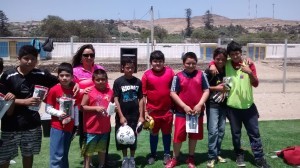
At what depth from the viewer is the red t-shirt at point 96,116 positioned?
5055 millimetres

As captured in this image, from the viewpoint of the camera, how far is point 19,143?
4.48 metres

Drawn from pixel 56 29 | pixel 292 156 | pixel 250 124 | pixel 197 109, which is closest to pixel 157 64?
pixel 197 109

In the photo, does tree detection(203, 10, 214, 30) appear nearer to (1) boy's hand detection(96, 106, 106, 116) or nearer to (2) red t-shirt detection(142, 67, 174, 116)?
(2) red t-shirt detection(142, 67, 174, 116)

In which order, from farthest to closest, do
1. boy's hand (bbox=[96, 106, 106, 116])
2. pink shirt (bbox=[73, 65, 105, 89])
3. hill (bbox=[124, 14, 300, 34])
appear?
1. hill (bbox=[124, 14, 300, 34])
2. pink shirt (bbox=[73, 65, 105, 89])
3. boy's hand (bbox=[96, 106, 106, 116])

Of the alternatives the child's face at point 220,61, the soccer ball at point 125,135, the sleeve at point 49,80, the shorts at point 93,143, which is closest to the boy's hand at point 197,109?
the child's face at point 220,61

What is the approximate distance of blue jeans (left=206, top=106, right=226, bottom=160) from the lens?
572cm

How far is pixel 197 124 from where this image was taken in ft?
Result: 18.0

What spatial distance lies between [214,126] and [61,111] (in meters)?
2.46

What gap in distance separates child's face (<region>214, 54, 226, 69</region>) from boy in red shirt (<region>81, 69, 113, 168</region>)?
179 centimetres

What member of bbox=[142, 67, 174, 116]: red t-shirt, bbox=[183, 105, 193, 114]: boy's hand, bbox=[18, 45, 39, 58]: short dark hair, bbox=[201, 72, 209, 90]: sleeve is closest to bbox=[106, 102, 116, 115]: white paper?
bbox=[142, 67, 174, 116]: red t-shirt

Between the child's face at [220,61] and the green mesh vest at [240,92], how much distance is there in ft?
0.86

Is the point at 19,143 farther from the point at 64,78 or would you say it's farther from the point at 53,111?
the point at 64,78

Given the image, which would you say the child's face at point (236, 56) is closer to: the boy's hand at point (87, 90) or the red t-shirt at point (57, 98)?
the boy's hand at point (87, 90)

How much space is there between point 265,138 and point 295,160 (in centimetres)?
168
